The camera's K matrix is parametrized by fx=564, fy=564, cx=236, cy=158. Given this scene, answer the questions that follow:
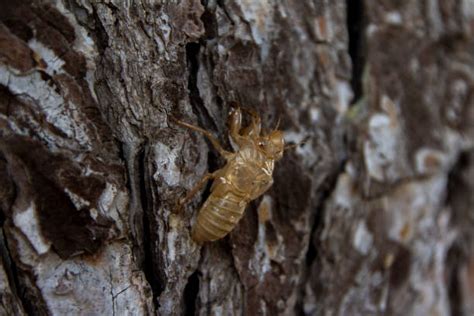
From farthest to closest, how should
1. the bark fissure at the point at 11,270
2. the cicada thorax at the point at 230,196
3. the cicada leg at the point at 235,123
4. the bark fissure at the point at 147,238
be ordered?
the cicada leg at the point at 235,123 < the cicada thorax at the point at 230,196 < the bark fissure at the point at 147,238 < the bark fissure at the point at 11,270

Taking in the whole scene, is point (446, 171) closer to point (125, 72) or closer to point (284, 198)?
point (284, 198)

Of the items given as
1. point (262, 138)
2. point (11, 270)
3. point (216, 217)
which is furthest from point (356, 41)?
point (11, 270)

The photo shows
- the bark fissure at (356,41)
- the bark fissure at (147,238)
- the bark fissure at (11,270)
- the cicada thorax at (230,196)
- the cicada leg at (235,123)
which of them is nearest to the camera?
the bark fissure at (11,270)

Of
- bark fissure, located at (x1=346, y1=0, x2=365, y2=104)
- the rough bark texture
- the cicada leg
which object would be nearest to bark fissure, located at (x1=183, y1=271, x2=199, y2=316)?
the rough bark texture

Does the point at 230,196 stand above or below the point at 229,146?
below

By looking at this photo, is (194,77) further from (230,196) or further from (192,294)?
(192,294)

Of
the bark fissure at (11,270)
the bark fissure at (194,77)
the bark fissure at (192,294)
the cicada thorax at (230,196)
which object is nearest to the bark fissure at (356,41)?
the cicada thorax at (230,196)

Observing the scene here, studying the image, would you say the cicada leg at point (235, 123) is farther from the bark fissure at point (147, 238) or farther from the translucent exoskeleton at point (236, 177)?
the bark fissure at point (147, 238)
